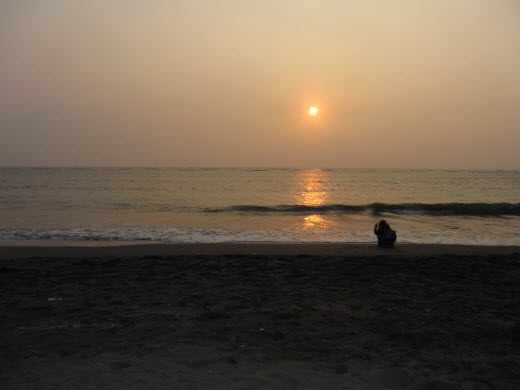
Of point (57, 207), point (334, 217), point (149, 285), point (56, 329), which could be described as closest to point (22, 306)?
point (56, 329)

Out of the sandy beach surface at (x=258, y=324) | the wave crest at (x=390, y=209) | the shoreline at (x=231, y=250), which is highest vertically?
the sandy beach surface at (x=258, y=324)

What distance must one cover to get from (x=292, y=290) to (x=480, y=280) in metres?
3.67

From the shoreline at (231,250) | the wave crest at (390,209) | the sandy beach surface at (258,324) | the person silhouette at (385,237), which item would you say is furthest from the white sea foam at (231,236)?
the wave crest at (390,209)

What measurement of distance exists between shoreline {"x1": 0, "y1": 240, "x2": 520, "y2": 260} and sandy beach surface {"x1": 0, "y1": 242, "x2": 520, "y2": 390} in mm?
1066

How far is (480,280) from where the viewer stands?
721cm

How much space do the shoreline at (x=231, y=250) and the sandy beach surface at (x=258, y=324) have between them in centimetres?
107

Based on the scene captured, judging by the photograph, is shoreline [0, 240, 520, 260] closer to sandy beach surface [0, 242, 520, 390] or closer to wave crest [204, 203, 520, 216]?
sandy beach surface [0, 242, 520, 390]

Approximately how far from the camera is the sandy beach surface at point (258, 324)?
3.70 metres

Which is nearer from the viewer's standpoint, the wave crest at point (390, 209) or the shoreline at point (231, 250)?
the shoreline at point (231, 250)

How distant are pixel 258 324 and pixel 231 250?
17.8ft

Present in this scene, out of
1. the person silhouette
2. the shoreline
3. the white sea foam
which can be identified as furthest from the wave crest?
the person silhouette

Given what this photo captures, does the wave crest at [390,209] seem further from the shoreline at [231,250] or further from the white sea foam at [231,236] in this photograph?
the shoreline at [231,250]

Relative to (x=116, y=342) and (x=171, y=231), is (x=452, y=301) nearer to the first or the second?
(x=116, y=342)

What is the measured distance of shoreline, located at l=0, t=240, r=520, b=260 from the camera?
31.9 feet
